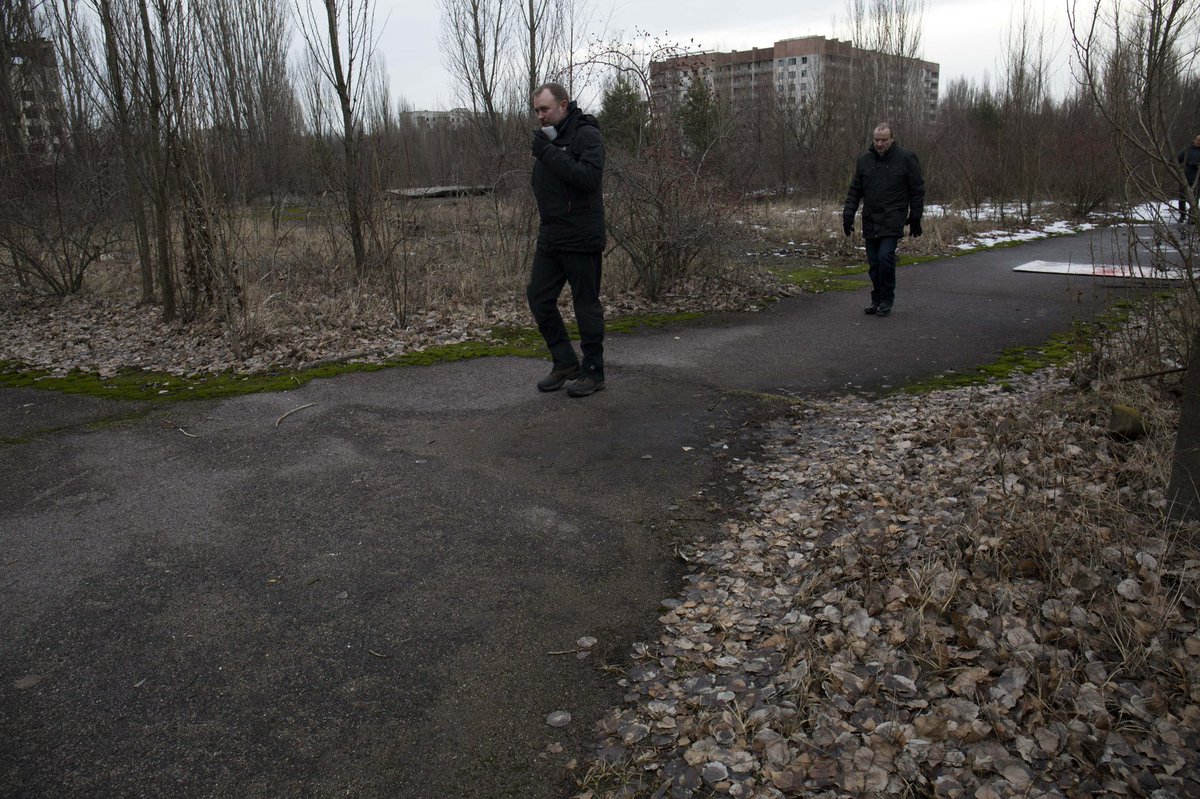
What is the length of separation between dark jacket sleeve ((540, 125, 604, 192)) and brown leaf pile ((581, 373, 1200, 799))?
2.52 m

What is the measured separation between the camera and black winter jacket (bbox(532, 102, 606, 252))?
574cm

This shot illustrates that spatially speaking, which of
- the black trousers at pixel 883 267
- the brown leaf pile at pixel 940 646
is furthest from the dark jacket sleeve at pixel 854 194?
the brown leaf pile at pixel 940 646

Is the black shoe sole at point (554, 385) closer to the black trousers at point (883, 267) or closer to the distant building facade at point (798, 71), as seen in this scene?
the black trousers at point (883, 267)

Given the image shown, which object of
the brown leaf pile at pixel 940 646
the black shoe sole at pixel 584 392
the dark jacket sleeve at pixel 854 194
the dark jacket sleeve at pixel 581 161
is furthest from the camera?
the dark jacket sleeve at pixel 854 194

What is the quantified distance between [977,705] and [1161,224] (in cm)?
378

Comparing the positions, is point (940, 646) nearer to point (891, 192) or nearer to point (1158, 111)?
point (1158, 111)

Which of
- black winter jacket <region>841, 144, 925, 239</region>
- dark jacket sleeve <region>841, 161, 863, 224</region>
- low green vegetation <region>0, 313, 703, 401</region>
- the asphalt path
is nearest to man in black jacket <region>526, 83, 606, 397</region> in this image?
the asphalt path

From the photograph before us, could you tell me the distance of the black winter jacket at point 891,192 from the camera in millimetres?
8969

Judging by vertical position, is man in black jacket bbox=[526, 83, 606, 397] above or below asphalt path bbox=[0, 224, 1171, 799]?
above

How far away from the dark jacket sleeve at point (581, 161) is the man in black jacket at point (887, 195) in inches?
172

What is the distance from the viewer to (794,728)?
276 centimetres

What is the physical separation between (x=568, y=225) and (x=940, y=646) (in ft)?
12.9

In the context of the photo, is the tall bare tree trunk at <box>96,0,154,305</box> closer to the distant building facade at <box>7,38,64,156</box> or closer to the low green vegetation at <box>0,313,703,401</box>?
the low green vegetation at <box>0,313,703,401</box>

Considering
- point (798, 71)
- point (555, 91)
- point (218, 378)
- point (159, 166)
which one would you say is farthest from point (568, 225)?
point (798, 71)
